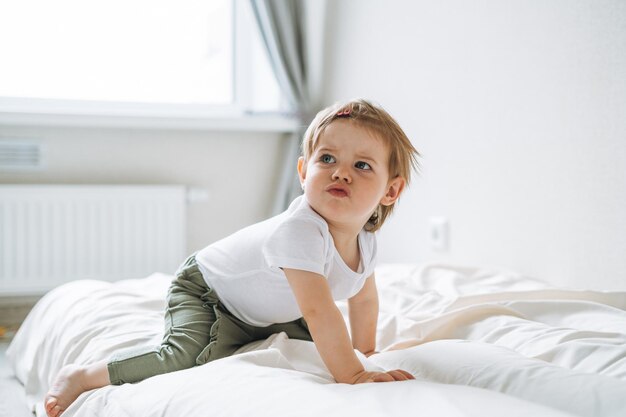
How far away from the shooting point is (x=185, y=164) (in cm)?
307

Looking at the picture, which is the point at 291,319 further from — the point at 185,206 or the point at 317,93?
the point at 317,93

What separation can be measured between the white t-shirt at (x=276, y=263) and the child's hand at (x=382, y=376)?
0.62 ft

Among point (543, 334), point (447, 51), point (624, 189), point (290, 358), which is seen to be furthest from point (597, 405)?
point (447, 51)

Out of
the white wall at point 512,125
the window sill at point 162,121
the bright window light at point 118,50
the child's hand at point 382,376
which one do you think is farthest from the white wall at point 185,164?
the child's hand at point 382,376

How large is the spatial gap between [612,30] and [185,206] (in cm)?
193

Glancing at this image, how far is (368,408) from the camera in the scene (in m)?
0.80

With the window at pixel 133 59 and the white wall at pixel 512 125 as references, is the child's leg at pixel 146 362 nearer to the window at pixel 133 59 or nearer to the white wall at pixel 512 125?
the white wall at pixel 512 125

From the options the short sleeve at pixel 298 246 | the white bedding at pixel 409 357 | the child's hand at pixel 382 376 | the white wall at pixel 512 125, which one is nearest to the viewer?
the white bedding at pixel 409 357

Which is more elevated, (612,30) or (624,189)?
(612,30)

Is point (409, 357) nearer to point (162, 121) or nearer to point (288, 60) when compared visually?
point (162, 121)

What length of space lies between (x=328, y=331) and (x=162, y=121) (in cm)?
203

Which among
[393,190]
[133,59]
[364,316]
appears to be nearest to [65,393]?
[364,316]

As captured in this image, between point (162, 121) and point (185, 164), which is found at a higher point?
point (162, 121)

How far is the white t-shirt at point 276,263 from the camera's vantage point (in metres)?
1.15
